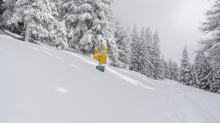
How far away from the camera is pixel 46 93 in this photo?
2398mm

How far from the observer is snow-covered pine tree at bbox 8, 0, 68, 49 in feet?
32.3

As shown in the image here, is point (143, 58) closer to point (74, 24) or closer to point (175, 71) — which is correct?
point (74, 24)

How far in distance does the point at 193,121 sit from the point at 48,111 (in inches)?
144

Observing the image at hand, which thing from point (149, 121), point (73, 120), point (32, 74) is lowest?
point (149, 121)

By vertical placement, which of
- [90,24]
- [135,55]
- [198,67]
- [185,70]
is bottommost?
[185,70]

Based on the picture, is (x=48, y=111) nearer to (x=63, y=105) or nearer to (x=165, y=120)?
(x=63, y=105)

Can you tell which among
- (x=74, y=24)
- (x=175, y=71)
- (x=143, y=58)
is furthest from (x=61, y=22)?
(x=175, y=71)

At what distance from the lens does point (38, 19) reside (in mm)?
10805

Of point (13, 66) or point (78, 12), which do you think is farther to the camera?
point (78, 12)

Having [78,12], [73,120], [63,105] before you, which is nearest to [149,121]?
[73,120]

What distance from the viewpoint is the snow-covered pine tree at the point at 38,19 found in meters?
9.84

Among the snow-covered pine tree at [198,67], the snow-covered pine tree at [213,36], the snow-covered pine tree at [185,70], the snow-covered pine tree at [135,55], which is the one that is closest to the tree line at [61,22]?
the snow-covered pine tree at [213,36]

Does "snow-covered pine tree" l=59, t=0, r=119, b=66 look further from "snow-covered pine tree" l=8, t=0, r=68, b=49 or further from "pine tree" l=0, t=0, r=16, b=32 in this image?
"pine tree" l=0, t=0, r=16, b=32

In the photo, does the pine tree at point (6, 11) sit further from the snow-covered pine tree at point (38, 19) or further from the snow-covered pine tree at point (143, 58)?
the snow-covered pine tree at point (143, 58)
